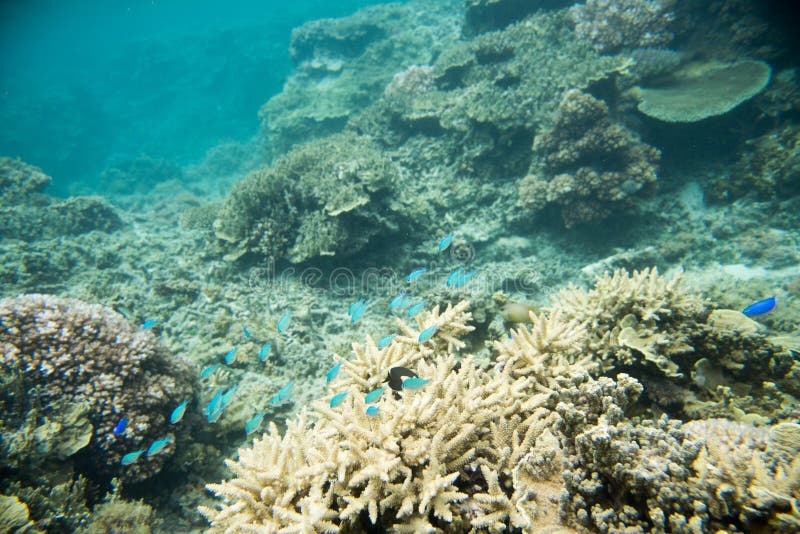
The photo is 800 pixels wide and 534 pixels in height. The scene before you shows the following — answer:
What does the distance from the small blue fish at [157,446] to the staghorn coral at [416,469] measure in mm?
2055

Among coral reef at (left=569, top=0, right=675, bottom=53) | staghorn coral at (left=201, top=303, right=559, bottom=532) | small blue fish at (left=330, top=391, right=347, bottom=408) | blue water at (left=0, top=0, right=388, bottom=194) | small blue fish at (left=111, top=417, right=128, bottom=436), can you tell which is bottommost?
staghorn coral at (left=201, top=303, right=559, bottom=532)

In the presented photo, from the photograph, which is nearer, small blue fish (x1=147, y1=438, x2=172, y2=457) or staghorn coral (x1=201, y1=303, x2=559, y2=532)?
staghorn coral (x1=201, y1=303, x2=559, y2=532)

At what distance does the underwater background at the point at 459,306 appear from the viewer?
7.52 feet

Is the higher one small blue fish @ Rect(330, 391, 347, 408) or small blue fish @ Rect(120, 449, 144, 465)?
small blue fish @ Rect(330, 391, 347, 408)

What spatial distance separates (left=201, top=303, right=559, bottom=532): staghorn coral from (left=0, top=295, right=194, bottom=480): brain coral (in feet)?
8.47

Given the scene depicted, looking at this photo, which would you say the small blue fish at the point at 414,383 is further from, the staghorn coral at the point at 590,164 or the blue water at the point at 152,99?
the blue water at the point at 152,99

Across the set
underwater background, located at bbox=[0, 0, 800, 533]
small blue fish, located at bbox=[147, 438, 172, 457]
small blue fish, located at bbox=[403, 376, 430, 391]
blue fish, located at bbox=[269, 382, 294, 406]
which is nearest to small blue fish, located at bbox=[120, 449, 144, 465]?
small blue fish, located at bbox=[147, 438, 172, 457]

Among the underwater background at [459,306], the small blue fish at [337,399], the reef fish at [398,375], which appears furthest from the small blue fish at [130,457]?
the reef fish at [398,375]

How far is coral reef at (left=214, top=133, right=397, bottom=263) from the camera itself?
724 centimetres

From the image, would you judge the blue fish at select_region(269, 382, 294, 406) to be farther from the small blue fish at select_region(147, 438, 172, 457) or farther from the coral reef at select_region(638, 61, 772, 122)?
the coral reef at select_region(638, 61, 772, 122)

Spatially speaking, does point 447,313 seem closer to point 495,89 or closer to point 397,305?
point 397,305

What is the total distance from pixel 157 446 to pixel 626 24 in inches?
560

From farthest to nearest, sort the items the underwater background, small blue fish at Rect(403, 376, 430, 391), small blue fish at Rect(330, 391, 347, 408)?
small blue fish at Rect(330, 391, 347, 408)
small blue fish at Rect(403, 376, 430, 391)
the underwater background

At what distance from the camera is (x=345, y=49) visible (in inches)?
709
